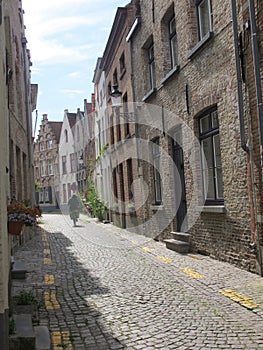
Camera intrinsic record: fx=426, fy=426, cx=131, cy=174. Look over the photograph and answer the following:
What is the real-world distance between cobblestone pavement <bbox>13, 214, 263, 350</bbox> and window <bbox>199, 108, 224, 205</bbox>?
139 centimetres

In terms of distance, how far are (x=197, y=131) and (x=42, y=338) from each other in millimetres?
6218

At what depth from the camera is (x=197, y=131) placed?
9.50m

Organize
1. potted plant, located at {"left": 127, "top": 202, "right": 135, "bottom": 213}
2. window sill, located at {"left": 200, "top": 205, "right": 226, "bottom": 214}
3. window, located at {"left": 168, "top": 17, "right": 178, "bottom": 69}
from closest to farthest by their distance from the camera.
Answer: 1. window sill, located at {"left": 200, "top": 205, "right": 226, "bottom": 214}
2. window, located at {"left": 168, "top": 17, "right": 178, "bottom": 69}
3. potted plant, located at {"left": 127, "top": 202, "right": 135, "bottom": 213}

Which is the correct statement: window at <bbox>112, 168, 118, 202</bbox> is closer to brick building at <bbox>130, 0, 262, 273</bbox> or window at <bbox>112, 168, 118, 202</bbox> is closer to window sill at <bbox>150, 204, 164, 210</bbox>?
brick building at <bbox>130, 0, 262, 273</bbox>

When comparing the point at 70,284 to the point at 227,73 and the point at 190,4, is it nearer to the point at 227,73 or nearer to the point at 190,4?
the point at 227,73

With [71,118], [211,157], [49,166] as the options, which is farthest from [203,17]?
[49,166]

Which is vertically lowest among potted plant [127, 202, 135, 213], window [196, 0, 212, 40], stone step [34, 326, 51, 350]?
stone step [34, 326, 51, 350]

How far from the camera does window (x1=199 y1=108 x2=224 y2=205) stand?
8734 millimetres

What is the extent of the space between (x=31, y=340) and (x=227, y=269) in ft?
14.7

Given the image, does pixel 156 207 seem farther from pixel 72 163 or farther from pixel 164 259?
pixel 72 163

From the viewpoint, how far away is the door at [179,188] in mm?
10875

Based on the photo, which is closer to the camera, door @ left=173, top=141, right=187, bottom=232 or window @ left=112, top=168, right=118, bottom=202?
door @ left=173, top=141, right=187, bottom=232

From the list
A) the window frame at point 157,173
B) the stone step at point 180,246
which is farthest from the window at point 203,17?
the stone step at point 180,246

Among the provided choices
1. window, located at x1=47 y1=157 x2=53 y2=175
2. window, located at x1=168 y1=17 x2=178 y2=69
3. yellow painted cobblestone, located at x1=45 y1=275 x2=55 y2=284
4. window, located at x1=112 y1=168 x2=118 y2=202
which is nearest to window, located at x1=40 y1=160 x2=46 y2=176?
window, located at x1=47 y1=157 x2=53 y2=175
